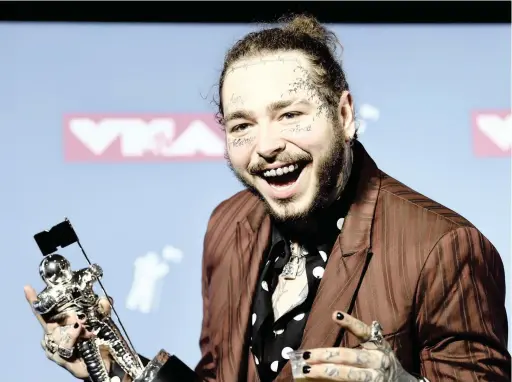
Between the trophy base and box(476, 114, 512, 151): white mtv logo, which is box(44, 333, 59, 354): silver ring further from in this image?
box(476, 114, 512, 151): white mtv logo

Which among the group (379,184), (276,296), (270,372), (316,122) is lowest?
(270,372)

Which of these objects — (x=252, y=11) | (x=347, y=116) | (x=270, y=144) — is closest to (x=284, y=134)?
(x=270, y=144)

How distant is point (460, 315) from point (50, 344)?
0.72 metres

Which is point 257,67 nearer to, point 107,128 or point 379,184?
point 379,184

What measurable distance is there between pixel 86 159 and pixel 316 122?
3.88ft

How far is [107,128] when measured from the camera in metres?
2.74

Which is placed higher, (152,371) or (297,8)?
(297,8)

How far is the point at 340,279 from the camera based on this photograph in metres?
1.66

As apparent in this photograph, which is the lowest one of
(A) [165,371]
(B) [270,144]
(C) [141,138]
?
(A) [165,371]

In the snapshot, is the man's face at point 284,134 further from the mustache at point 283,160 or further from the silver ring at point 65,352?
the silver ring at point 65,352

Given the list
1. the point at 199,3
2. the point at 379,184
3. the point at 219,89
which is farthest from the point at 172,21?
the point at 379,184

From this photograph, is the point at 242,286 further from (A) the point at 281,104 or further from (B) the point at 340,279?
(A) the point at 281,104

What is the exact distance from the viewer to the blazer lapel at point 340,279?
164 cm

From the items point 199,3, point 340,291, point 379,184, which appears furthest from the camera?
point 199,3
